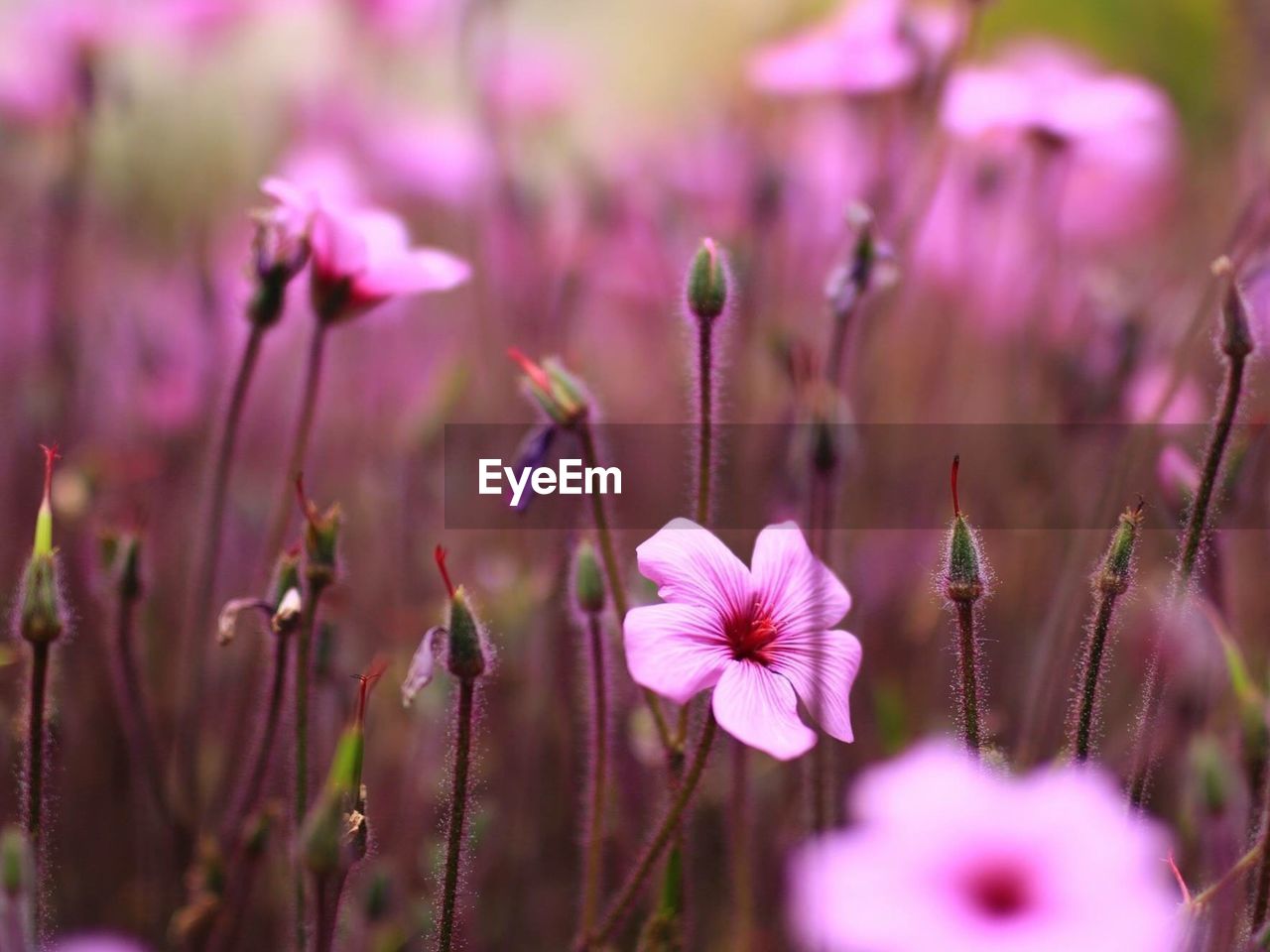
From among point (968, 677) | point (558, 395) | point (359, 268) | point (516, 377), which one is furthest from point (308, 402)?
point (968, 677)

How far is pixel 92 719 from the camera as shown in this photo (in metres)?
0.95

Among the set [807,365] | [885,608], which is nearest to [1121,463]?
[807,365]

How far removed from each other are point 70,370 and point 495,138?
0.49 m

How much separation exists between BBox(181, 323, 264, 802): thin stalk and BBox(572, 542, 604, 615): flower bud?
0.23m

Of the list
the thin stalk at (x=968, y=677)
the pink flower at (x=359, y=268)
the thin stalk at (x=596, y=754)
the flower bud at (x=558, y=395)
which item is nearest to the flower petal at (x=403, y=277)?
the pink flower at (x=359, y=268)

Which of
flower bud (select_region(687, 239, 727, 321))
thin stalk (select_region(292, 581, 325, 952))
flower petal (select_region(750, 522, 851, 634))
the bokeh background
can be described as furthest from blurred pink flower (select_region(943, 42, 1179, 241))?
thin stalk (select_region(292, 581, 325, 952))

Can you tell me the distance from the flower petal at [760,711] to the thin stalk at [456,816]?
0.10m

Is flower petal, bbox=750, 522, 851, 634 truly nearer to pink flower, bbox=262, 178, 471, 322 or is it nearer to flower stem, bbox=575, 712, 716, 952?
flower stem, bbox=575, 712, 716, 952

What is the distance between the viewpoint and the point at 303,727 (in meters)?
0.50

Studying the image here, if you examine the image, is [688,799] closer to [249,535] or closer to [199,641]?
[199,641]

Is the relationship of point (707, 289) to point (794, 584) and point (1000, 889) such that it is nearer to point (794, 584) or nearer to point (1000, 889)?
point (794, 584)

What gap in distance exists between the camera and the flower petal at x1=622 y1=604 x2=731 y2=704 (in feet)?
1.45

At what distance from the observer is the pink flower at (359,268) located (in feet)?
2.16

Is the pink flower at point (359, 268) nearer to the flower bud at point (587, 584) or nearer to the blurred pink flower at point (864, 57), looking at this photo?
the flower bud at point (587, 584)
